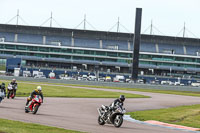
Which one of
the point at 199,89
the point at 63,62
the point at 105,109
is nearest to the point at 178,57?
the point at 63,62

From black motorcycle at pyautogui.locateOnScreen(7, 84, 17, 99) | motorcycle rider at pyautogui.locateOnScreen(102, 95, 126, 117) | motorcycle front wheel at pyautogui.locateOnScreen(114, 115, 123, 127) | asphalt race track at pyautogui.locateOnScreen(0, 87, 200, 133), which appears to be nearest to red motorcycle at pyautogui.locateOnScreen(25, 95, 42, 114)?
asphalt race track at pyautogui.locateOnScreen(0, 87, 200, 133)

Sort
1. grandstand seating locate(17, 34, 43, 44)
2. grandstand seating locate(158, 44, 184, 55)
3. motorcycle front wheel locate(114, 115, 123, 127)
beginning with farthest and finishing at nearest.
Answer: grandstand seating locate(158, 44, 184, 55), grandstand seating locate(17, 34, 43, 44), motorcycle front wheel locate(114, 115, 123, 127)

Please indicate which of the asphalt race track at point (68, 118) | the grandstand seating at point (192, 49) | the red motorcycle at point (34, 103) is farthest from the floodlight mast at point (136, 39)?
the red motorcycle at point (34, 103)

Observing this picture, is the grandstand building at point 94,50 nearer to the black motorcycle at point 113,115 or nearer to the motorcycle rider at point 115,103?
the black motorcycle at point 113,115

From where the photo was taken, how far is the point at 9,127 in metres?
17.1

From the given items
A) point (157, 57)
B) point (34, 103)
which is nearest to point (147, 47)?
point (157, 57)

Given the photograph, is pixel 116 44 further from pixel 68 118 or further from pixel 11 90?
pixel 68 118

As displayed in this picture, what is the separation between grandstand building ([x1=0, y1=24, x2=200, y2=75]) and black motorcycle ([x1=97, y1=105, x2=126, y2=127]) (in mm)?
113395

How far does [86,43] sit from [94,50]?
5.48 metres

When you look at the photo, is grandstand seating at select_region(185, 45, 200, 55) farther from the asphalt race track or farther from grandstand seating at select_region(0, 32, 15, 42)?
the asphalt race track

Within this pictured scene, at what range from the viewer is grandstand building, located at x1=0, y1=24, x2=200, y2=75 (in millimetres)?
135750

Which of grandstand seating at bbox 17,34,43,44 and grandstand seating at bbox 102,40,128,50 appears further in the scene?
grandstand seating at bbox 102,40,128,50

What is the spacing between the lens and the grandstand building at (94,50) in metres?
136

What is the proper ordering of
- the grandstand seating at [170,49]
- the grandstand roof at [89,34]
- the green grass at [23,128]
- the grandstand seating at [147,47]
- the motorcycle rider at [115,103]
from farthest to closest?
the grandstand seating at [170,49] → the grandstand roof at [89,34] → the grandstand seating at [147,47] → the motorcycle rider at [115,103] → the green grass at [23,128]
